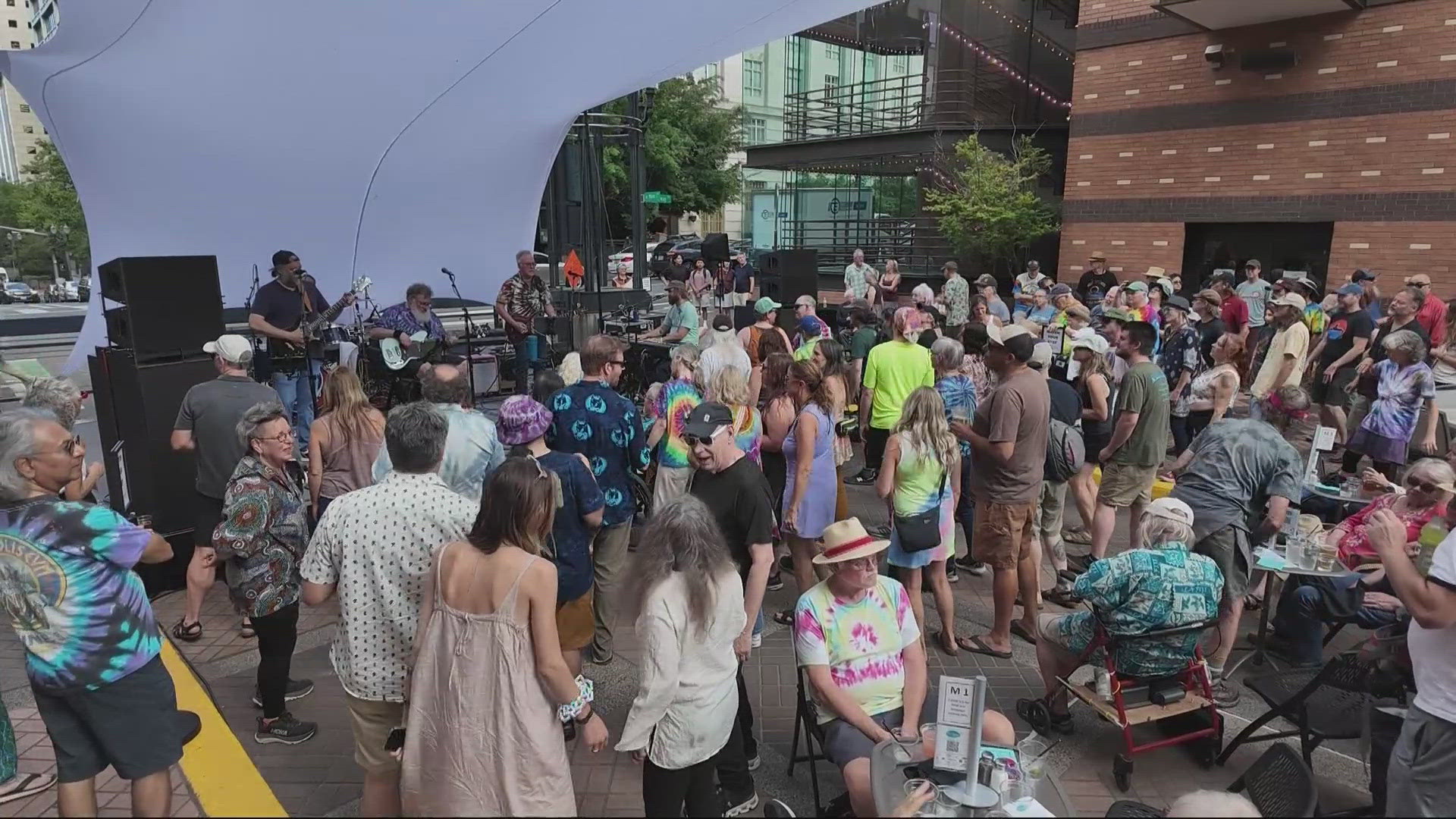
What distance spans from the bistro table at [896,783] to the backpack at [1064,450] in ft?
9.46

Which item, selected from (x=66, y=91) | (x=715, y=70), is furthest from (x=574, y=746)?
(x=715, y=70)

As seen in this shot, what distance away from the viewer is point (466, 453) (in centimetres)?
377

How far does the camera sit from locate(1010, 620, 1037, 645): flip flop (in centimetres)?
459

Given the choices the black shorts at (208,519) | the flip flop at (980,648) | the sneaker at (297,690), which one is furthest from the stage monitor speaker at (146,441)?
the flip flop at (980,648)

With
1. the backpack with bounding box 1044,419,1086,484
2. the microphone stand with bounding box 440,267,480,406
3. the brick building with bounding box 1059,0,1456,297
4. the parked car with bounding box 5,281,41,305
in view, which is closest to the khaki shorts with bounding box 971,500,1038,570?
the backpack with bounding box 1044,419,1086,484

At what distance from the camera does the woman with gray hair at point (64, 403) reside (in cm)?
415

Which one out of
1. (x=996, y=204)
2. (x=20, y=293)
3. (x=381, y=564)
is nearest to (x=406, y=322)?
(x=381, y=564)

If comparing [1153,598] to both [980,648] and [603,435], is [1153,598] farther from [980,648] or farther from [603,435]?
[603,435]

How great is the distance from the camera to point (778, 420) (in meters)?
4.67

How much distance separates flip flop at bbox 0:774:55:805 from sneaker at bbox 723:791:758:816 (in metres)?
2.78

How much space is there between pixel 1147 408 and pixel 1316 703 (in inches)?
83.0

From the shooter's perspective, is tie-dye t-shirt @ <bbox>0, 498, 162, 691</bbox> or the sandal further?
the sandal

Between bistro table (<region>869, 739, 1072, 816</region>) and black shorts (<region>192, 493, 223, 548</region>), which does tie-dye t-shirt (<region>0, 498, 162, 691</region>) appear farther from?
bistro table (<region>869, 739, 1072, 816</region>)

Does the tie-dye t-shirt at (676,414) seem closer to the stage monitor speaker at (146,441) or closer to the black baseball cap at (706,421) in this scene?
the black baseball cap at (706,421)
